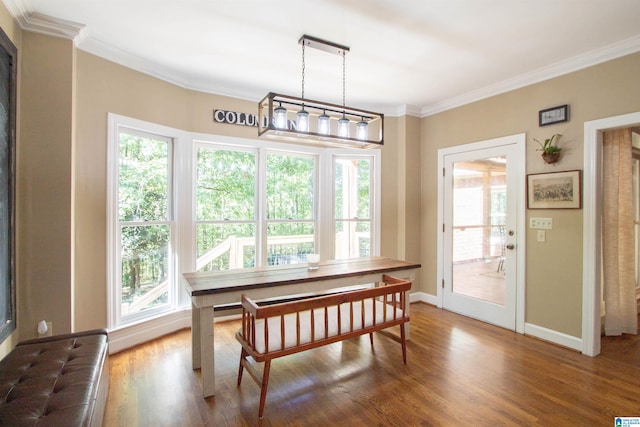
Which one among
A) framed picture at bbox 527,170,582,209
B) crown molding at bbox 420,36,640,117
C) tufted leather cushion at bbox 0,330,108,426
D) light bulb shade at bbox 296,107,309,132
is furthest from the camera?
framed picture at bbox 527,170,582,209

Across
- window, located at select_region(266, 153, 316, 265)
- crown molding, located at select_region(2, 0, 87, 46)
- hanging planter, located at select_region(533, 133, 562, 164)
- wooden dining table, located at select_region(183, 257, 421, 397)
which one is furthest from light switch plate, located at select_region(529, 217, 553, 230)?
crown molding, located at select_region(2, 0, 87, 46)

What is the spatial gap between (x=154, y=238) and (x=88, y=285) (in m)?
0.71

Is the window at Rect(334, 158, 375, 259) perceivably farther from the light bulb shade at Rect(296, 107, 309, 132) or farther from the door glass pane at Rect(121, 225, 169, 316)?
the door glass pane at Rect(121, 225, 169, 316)

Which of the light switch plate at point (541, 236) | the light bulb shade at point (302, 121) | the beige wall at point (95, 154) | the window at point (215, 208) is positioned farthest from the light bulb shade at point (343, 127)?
the light switch plate at point (541, 236)

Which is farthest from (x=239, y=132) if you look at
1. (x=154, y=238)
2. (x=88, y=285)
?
(x=88, y=285)

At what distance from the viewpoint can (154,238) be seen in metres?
3.27

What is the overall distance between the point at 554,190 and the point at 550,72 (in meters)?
1.18

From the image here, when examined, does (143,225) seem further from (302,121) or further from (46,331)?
(302,121)

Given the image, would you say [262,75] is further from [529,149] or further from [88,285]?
[529,149]

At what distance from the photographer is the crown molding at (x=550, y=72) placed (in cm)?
266

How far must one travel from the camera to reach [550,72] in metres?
3.13

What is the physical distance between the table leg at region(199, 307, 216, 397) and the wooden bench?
214mm

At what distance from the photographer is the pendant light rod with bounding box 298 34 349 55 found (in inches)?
100

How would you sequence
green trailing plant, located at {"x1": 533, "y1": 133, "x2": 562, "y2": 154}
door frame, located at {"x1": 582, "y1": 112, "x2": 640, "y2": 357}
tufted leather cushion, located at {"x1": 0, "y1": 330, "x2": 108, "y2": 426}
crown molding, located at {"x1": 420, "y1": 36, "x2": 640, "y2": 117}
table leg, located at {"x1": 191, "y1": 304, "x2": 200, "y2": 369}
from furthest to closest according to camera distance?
green trailing plant, located at {"x1": 533, "y1": 133, "x2": 562, "y2": 154}, door frame, located at {"x1": 582, "y1": 112, "x2": 640, "y2": 357}, crown molding, located at {"x1": 420, "y1": 36, "x2": 640, "y2": 117}, table leg, located at {"x1": 191, "y1": 304, "x2": 200, "y2": 369}, tufted leather cushion, located at {"x1": 0, "y1": 330, "x2": 108, "y2": 426}
